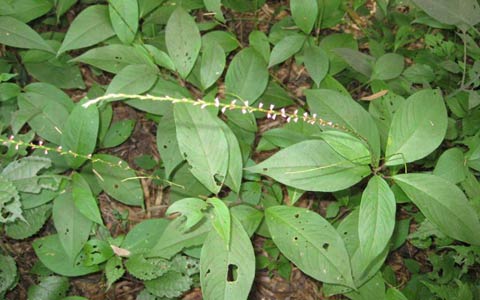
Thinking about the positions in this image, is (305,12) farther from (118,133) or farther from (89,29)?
(118,133)

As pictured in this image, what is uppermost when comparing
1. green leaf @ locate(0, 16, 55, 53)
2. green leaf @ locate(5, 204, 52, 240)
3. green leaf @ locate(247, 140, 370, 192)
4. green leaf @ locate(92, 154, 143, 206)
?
green leaf @ locate(0, 16, 55, 53)

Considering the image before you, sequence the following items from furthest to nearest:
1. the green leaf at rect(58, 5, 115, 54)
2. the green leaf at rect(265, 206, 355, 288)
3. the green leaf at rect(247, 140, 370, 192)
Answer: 1. the green leaf at rect(58, 5, 115, 54)
2. the green leaf at rect(265, 206, 355, 288)
3. the green leaf at rect(247, 140, 370, 192)

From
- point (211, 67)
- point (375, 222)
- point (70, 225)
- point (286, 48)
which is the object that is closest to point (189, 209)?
point (375, 222)

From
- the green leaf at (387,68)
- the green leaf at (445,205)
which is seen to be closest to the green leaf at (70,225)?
the green leaf at (445,205)

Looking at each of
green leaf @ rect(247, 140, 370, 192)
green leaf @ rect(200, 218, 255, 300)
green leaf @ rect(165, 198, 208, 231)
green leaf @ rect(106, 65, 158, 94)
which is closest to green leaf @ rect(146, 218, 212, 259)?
green leaf @ rect(200, 218, 255, 300)

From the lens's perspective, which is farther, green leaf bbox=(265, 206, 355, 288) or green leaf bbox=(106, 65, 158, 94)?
green leaf bbox=(106, 65, 158, 94)

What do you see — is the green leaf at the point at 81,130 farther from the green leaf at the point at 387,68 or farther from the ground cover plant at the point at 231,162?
the green leaf at the point at 387,68

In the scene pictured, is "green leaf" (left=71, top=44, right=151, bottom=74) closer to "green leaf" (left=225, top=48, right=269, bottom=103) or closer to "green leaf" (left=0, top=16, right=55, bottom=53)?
"green leaf" (left=0, top=16, right=55, bottom=53)

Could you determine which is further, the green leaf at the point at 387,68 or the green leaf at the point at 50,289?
the green leaf at the point at 387,68

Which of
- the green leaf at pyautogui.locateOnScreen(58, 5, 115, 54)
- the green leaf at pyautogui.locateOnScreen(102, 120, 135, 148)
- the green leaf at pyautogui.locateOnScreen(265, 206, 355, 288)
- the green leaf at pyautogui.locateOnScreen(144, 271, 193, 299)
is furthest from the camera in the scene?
the green leaf at pyautogui.locateOnScreen(102, 120, 135, 148)
